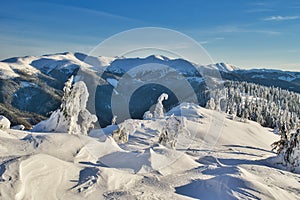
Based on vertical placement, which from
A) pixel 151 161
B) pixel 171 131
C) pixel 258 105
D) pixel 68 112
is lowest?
pixel 258 105

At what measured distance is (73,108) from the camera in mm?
22219

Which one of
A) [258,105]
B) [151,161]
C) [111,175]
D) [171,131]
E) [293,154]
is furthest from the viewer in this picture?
[258,105]

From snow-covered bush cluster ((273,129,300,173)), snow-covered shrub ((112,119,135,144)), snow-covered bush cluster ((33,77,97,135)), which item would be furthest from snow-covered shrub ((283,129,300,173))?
snow-covered bush cluster ((33,77,97,135))

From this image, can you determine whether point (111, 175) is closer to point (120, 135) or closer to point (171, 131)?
point (120, 135)

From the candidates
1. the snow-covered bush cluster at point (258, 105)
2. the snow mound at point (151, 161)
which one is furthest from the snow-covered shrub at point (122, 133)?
the snow-covered bush cluster at point (258, 105)

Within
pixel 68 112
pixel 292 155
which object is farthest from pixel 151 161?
pixel 292 155

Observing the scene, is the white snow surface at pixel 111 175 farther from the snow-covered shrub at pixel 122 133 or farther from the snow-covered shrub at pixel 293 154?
the snow-covered shrub at pixel 122 133

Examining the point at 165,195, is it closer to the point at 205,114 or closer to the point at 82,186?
the point at 82,186

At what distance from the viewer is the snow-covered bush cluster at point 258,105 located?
3013 inches

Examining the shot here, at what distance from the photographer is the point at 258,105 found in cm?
10069

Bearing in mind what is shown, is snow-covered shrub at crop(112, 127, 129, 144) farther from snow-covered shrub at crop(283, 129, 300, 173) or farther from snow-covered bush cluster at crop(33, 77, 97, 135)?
snow-covered shrub at crop(283, 129, 300, 173)

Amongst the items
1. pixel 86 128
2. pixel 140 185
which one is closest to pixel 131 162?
pixel 140 185

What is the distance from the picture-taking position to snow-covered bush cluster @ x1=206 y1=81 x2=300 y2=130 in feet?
251

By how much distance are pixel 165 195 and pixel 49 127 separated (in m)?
13.4
